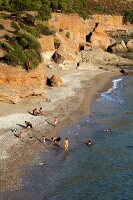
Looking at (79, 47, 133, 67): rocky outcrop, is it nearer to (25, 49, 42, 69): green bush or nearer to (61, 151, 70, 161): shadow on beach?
(25, 49, 42, 69): green bush

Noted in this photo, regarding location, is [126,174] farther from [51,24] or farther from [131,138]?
[51,24]

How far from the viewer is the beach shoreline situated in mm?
31484

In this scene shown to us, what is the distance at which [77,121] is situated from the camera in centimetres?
4309

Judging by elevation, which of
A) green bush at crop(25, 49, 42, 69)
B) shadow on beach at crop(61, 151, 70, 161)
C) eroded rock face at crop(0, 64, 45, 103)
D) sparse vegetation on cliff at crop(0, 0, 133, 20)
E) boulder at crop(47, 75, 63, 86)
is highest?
sparse vegetation on cliff at crop(0, 0, 133, 20)

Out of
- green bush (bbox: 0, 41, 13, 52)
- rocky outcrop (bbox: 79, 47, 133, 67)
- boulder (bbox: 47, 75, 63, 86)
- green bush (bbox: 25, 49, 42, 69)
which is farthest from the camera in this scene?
rocky outcrop (bbox: 79, 47, 133, 67)

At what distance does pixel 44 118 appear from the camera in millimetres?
42375

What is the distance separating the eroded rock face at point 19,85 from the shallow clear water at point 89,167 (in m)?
7.17

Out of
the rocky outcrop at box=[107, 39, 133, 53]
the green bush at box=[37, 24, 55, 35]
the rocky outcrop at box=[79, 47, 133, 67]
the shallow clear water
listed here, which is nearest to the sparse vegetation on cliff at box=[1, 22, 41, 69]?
the shallow clear water

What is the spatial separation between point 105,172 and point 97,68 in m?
41.3

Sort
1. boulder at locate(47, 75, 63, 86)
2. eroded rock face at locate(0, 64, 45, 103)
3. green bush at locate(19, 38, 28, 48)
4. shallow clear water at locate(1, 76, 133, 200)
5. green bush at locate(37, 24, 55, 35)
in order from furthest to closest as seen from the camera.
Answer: green bush at locate(37, 24, 55, 35)
boulder at locate(47, 75, 63, 86)
green bush at locate(19, 38, 28, 48)
eroded rock face at locate(0, 64, 45, 103)
shallow clear water at locate(1, 76, 133, 200)

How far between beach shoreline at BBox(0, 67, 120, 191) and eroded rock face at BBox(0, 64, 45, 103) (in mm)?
Answer: 1121

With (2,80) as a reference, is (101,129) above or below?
below

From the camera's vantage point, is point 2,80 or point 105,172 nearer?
point 105,172

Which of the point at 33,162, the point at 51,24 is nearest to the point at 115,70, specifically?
the point at 51,24
